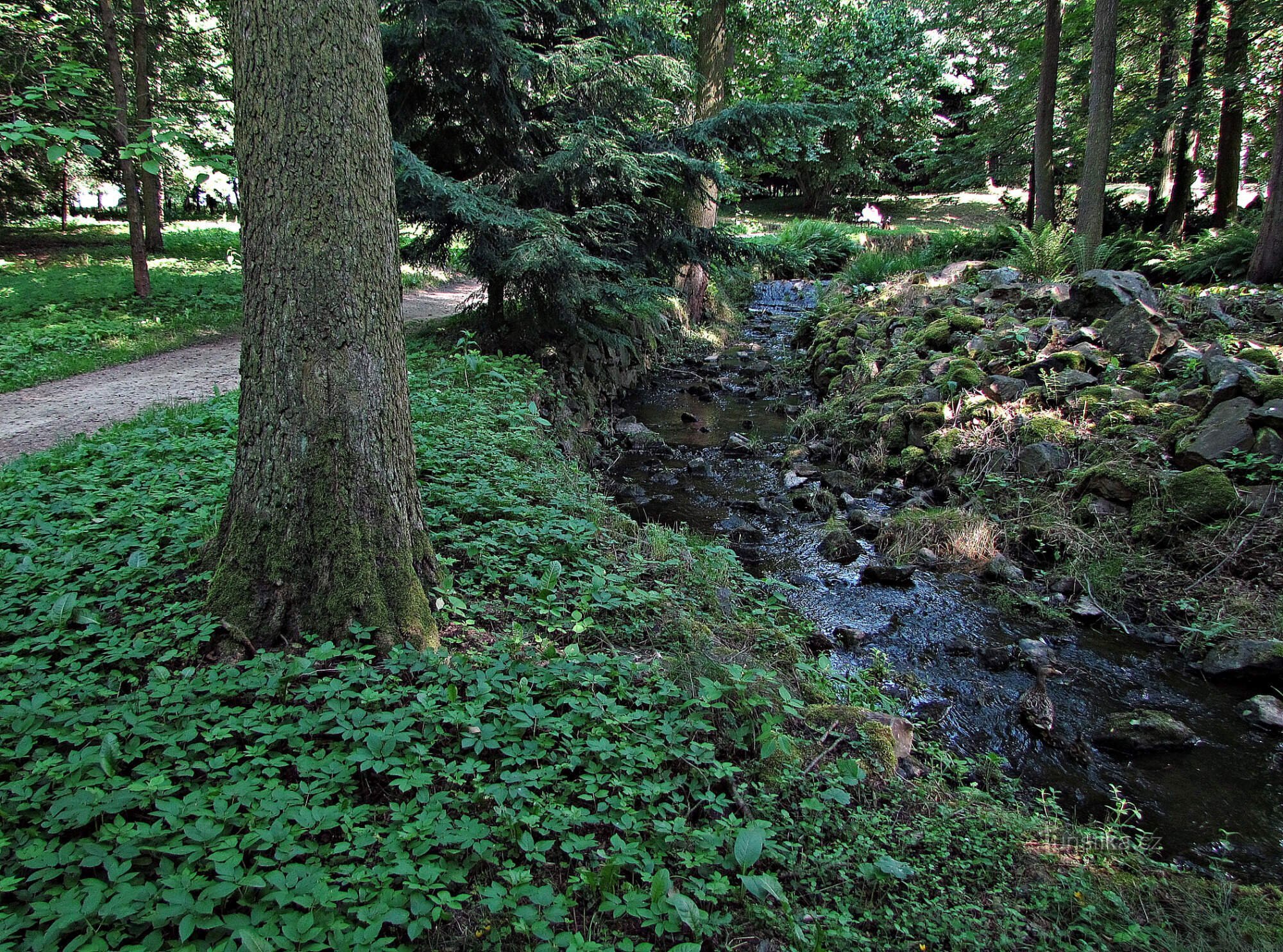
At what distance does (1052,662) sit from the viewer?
16.0 ft

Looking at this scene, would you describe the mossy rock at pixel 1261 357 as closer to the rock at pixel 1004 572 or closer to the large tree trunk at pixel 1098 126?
the rock at pixel 1004 572

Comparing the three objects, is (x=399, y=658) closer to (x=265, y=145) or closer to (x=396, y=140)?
(x=265, y=145)

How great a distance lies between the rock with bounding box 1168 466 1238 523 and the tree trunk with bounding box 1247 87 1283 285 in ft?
19.4

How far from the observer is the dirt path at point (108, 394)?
6.67 meters

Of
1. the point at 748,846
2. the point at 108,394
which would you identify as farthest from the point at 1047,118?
the point at 108,394

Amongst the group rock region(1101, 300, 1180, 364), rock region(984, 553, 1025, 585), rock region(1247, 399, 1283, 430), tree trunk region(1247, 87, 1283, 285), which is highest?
tree trunk region(1247, 87, 1283, 285)

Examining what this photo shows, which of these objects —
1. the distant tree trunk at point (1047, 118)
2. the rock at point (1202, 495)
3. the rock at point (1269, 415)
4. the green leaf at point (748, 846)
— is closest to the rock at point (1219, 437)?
the rock at point (1269, 415)

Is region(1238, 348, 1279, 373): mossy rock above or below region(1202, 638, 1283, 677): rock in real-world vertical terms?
above

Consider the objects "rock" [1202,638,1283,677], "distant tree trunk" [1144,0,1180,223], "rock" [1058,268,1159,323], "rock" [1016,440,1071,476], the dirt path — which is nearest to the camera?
"rock" [1202,638,1283,677]

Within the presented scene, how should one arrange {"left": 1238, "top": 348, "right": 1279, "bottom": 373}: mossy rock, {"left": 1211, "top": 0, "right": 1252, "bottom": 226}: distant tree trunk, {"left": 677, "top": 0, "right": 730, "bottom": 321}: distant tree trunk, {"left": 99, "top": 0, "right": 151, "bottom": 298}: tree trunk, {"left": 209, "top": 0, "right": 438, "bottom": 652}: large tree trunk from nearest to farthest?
{"left": 209, "top": 0, "right": 438, "bottom": 652}: large tree trunk → {"left": 1238, "top": 348, "right": 1279, "bottom": 373}: mossy rock → {"left": 99, "top": 0, "right": 151, "bottom": 298}: tree trunk → {"left": 1211, "top": 0, "right": 1252, "bottom": 226}: distant tree trunk → {"left": 677, "top": 0, "right": 730, "bottom": 321}: distant tree trunk

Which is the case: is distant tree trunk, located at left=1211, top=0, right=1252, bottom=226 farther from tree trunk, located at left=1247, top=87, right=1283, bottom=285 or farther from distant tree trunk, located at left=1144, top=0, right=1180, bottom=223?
tree trunk, located at left=1247, top=87, right=1283, bottom=285

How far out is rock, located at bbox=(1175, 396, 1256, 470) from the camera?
6062 mm

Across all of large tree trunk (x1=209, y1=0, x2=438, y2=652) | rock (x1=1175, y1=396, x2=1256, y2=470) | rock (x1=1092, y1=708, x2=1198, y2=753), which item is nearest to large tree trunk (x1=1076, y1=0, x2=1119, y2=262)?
rock (x1=1175, y1=396, x2=1256, y2=470)

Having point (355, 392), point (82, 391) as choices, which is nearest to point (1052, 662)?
point (355, 392)
